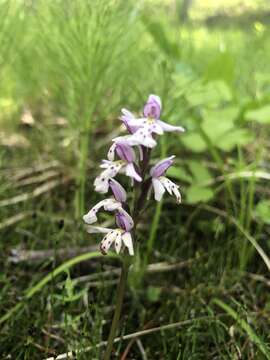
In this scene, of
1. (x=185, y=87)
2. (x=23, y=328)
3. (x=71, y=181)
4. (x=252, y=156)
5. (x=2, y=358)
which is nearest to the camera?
(x=2, y=358)

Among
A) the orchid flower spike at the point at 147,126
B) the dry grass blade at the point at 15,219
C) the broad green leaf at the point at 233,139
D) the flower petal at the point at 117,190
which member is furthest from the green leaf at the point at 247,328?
the dry grass blade at the point at 15,219

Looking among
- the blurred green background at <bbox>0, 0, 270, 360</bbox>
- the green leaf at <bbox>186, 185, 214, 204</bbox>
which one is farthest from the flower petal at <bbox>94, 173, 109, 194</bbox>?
the green leaf at <bbox>186, 185, 214, 204</bbox>

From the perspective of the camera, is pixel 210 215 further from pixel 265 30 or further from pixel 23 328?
pixel 265 30

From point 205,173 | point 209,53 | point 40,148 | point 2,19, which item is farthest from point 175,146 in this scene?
point 209,53

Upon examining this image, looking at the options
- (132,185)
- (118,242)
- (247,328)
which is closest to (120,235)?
(118,242)

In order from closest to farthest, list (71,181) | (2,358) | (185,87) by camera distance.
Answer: (2,358)
(185,87)
(71,181)

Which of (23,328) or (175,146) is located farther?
(175,146)

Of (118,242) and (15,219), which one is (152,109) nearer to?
(118,242)

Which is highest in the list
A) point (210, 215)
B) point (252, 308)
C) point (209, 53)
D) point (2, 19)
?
point (209, 53)
